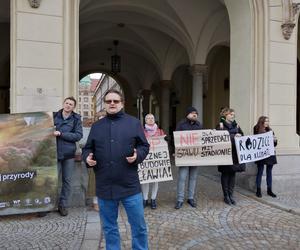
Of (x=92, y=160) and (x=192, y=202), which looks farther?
(x=192, y=202)

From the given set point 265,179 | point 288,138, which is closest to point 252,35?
point 288,138

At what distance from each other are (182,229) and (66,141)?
221 cm

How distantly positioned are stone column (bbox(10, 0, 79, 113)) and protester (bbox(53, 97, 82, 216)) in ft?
2.60

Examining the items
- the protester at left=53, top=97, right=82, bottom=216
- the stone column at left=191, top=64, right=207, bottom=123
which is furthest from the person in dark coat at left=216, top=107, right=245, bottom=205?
the stone column at left=191, top=64, right=207, bottom=123

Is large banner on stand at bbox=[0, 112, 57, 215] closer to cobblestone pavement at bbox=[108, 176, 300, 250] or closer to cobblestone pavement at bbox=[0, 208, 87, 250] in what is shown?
cobblestone pavement at bbox=[0, 208, 87, 250]

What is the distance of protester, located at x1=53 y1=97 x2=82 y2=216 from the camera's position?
5562 millimetres

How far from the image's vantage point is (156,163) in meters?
6.25

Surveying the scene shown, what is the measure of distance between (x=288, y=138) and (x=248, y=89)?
143 cm

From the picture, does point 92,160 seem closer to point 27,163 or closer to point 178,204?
point 27,163

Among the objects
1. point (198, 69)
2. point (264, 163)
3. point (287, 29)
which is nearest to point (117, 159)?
point (264, 163)

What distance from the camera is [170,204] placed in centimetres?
645

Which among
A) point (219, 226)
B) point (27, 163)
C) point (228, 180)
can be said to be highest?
point (27, 163)

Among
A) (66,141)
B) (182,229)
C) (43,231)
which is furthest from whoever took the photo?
(66,141)

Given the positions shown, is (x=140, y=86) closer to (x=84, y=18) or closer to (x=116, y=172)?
(x=84, y=18)
